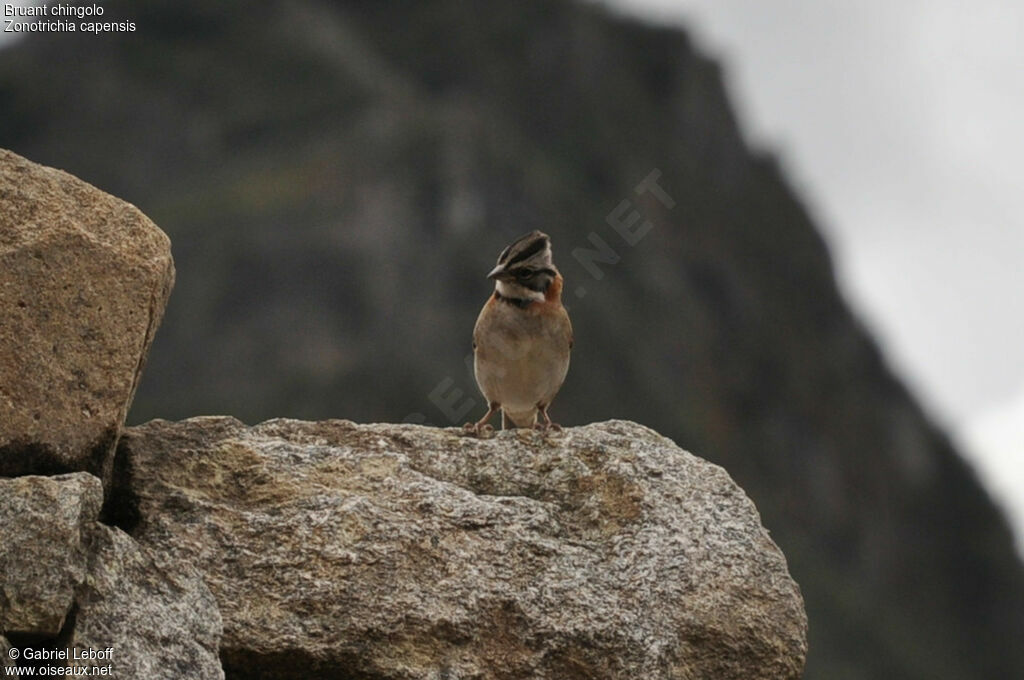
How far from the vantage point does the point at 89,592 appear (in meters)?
8.09

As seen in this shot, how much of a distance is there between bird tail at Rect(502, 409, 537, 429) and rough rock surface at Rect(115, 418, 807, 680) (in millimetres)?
3353

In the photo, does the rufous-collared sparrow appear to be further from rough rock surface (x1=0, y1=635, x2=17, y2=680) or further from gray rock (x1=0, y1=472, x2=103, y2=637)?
rough rock surface (x1=0, y1=635, x2=17, y2=680)

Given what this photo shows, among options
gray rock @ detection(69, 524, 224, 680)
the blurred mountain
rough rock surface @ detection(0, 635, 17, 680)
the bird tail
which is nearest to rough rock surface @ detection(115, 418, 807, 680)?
gray rock @ detection(69, 524, 224, 680)

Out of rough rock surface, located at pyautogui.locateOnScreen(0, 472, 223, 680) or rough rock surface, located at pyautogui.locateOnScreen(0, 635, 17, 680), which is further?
rough rock surface, located at pyautogui.locateOnScreen(0, 472, 223, 680)

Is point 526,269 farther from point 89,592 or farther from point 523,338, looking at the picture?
point 89,592

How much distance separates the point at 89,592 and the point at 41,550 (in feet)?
1.05

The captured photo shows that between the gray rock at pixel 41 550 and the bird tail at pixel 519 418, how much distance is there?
5.32 meters

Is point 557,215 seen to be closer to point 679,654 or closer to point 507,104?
point 507,104

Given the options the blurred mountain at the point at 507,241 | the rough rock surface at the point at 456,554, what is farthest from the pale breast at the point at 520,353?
the blurred mountain at the point at 507,241

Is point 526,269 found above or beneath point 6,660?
above

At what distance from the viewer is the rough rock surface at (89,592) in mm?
7805

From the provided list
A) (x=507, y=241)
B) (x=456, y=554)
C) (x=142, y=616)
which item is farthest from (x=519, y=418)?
(x=507, y=241)

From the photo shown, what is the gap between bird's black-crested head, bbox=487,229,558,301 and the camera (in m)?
11.7

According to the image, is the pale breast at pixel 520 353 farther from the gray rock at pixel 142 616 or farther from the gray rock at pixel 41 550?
the gray rock at pixel 41 550
